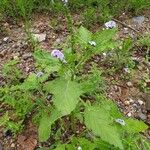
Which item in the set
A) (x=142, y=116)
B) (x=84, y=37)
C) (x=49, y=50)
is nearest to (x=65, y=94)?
(x=84, y=37)

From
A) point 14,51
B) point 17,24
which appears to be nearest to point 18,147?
point 14,51

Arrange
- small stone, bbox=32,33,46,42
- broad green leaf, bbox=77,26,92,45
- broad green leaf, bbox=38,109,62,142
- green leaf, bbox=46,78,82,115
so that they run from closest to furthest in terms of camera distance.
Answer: green leaf, bbox=46,78,82,115 < broad green leaf, bbox=77,26,92,45 < broad green leaf, bbox=38,109,62,142 < small stone, bbox=32,33,46,42

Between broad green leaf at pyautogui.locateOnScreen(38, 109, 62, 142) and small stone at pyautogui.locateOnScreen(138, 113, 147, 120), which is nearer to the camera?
broad green leaf at pyautogui.locateOnScreen(38, 109, 62, 142)

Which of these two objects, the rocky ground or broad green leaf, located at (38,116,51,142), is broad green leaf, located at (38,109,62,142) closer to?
broad green leaf, located at (38,116,51,142)

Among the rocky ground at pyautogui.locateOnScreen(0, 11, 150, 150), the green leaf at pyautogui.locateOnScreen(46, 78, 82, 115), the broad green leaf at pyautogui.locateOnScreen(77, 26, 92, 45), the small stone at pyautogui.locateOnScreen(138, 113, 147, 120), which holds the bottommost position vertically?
the small stone at pyautogui.locateOnScreen(138, 113, 147, 120)

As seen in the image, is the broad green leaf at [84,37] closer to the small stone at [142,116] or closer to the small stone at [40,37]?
the small stone at [142,116]

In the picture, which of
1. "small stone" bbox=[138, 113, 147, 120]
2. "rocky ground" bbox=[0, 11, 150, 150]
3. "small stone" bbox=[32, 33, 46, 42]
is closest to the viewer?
"rocky ground" bbox=[0, 11, 150, 150]

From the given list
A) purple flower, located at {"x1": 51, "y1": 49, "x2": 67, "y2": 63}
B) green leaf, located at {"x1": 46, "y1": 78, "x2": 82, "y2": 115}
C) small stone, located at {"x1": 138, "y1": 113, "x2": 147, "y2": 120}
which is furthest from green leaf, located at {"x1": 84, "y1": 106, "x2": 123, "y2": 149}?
small stone, located at {"x1": 138, "y1": 113, "x2": 147, "y2": 120}
